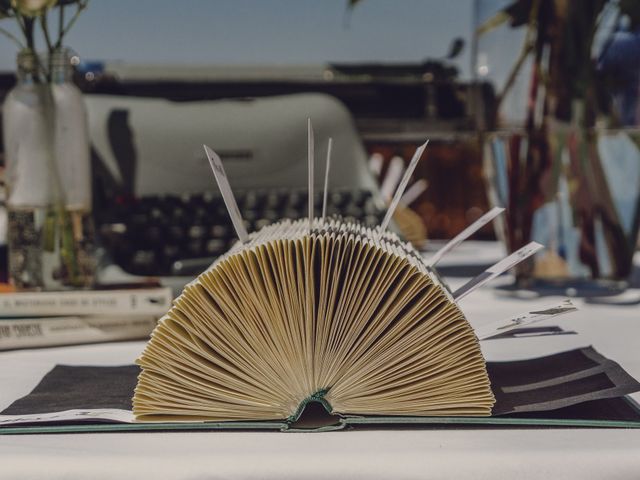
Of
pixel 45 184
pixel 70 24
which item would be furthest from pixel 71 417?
pixel 70 24

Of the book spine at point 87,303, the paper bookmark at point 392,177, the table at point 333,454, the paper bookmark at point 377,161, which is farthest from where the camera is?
the paper bookmark at point 377,161

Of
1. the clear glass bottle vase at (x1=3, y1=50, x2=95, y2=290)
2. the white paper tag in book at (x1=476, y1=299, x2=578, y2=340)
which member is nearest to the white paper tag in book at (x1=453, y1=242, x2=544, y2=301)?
the white paper tag in book at (x1=476, y1=299, x2=578, y2=340)

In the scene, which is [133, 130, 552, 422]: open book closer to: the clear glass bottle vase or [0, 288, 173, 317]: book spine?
[0, 288, 173, 317]: book spine

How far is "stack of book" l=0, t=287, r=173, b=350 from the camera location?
752 millimetres

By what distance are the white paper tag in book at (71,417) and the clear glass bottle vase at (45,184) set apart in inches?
15.3

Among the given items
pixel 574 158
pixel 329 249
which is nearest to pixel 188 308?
pixel 329 249

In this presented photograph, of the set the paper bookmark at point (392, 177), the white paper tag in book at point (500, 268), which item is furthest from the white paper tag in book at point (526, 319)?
the paper bookmark at point (392, 177)

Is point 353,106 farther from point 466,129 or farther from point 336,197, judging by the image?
point 336,197

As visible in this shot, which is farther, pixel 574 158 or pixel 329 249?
pixel 574 158

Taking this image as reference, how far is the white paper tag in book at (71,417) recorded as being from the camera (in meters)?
0.49

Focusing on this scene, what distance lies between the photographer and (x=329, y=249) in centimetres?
48

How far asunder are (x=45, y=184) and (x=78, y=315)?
0.58 ft

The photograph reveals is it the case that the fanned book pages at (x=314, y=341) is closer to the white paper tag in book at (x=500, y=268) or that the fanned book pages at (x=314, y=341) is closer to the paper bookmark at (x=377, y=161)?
the white paper tag in book at (x=500, y=268)

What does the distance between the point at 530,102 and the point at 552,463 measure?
71 cm
